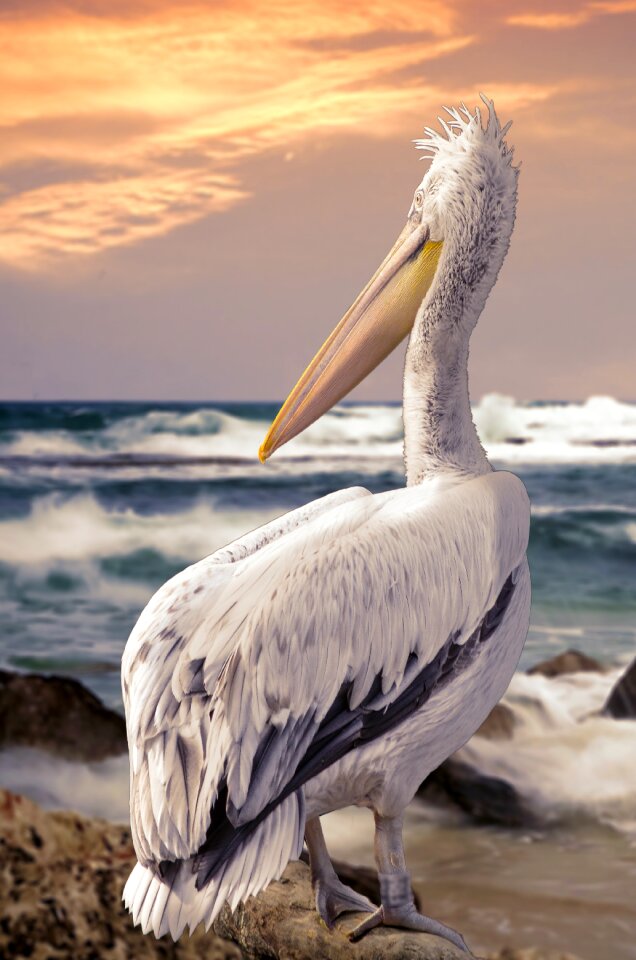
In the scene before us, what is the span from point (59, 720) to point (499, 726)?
252 centimetres

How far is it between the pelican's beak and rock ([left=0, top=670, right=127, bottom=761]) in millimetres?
4214

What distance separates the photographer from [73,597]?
7855 mm

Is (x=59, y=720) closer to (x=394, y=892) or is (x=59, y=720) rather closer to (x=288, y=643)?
(x=394, y=892)

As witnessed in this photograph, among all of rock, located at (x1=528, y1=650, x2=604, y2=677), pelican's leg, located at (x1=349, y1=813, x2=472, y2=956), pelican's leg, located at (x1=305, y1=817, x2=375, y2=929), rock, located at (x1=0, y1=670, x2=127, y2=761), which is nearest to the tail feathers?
pelican's leg, located at (x1=349, y1=813, x2=472, y2=956)

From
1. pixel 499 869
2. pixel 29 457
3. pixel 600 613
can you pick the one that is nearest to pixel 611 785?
pixel 499 869

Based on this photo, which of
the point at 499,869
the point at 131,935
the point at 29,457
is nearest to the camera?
the point at 131,935

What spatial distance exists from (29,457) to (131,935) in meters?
6.36

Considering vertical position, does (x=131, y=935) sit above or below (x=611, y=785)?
above

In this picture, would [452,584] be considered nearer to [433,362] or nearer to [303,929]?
[433,362]

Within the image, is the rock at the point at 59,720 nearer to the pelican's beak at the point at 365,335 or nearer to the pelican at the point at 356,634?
the pelican at the point at 356,634

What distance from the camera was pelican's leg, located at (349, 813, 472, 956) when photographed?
214cm

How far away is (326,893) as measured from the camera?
2.35 m

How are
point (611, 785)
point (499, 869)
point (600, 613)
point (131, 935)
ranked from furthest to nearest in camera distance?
point (600, 613)
point (611, 785)
point (499, 869)
point (131, 935)

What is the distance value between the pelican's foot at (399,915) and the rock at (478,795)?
3.87m
